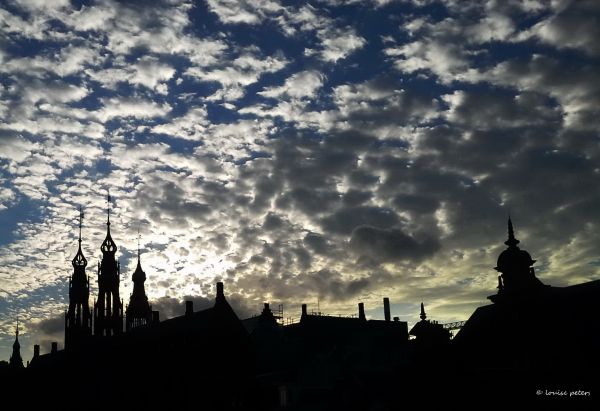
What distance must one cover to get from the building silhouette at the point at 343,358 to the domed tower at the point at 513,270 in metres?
0.08

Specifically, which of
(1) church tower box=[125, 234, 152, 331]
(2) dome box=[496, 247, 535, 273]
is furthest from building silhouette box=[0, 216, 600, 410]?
(1) church tower box=[125, 234, 152, 331]

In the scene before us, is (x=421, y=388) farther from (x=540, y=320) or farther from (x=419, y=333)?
(x=540, y=320)

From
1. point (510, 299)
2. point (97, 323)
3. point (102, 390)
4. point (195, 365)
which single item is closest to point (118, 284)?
point (97, 323)

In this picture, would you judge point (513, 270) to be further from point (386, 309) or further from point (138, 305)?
point (138, 305)

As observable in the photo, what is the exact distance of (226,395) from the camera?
168ft

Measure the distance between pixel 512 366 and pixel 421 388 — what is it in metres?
7.79

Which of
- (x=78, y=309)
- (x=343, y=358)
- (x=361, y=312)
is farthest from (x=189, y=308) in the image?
(x=78, y=309)

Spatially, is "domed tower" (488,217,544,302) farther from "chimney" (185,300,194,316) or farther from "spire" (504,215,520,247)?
"chimney" (185,300,194,316)

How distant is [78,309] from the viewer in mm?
85125

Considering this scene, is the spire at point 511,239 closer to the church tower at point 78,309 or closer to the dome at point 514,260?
the dome at point 514,260

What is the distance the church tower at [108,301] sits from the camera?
7938cm

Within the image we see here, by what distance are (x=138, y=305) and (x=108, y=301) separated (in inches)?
401

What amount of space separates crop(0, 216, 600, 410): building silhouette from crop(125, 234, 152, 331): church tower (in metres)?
11.8

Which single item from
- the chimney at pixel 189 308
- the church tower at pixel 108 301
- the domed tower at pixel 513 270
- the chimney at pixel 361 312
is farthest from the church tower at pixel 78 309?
the domed tower at pixel 513 270
